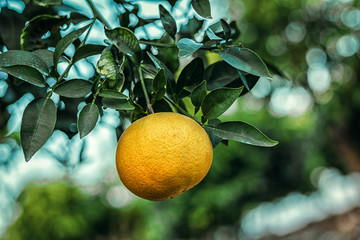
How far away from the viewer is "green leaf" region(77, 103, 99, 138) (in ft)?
1.41

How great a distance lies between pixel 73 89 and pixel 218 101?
20cm

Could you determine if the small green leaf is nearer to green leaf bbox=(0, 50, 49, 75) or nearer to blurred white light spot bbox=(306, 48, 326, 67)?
green leaf bbox=(0, 50, 49, 75)

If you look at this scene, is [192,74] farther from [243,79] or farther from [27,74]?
[27,74]

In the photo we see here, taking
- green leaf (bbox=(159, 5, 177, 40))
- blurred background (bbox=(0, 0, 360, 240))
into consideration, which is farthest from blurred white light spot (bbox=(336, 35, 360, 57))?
green leaf (bbox=(159, 5, 177, 40))

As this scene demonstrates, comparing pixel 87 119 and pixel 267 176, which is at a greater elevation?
pixel 87 119

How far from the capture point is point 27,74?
1.48 ft

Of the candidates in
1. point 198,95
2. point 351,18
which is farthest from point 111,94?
point 351,18

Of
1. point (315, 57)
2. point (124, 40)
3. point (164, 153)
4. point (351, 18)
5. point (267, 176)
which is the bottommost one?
point (267, 176)

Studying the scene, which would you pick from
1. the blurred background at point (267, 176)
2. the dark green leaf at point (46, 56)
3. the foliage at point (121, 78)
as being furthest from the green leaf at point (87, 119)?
the blurred background at point (267, 176)

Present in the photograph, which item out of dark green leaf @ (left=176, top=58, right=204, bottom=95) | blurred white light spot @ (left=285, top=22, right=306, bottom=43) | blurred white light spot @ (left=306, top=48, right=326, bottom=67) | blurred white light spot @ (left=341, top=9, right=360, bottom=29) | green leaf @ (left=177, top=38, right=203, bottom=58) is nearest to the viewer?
green leaf @ (left=177, top=38, right=203, bottom=58)

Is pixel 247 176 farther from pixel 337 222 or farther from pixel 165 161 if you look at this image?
pixel 165 161

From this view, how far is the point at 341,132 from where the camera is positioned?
163 inches

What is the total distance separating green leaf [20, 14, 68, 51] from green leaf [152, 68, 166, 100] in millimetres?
215

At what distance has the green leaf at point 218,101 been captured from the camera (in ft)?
1.51
